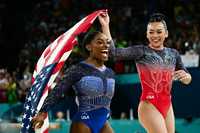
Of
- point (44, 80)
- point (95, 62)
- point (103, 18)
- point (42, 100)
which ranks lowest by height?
point (42, 100)

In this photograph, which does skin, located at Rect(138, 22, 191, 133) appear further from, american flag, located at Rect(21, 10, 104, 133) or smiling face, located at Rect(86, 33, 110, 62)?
american flag, located at Rect(21, 10, 104, 133)

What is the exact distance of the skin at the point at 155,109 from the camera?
21.6 feet

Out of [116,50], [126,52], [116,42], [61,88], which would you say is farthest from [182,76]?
[116,42]

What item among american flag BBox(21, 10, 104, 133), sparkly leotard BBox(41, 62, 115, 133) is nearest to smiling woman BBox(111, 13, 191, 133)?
sparkly leotard BBox(41, 62, 115, 133)

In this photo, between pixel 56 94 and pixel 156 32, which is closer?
pixel 56 94

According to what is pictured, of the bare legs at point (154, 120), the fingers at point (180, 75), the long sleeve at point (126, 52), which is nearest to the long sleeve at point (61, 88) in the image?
the long sleeve at point (126, 52)

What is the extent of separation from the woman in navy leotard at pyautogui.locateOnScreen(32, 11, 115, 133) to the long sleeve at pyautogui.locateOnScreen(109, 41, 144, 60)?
0.22 metres

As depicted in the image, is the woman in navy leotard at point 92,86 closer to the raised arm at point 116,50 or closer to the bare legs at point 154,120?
the raised arm at point 116,50

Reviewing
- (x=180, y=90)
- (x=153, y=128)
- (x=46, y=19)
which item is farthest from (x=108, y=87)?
(x=46, y=19)

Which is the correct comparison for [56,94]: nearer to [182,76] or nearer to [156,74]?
[156,74]

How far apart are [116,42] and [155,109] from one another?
8873 millimetres

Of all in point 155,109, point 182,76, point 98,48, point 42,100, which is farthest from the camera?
point 155,109

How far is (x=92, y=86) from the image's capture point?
5.84m

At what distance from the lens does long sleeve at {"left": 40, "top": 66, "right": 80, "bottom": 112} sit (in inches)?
217
